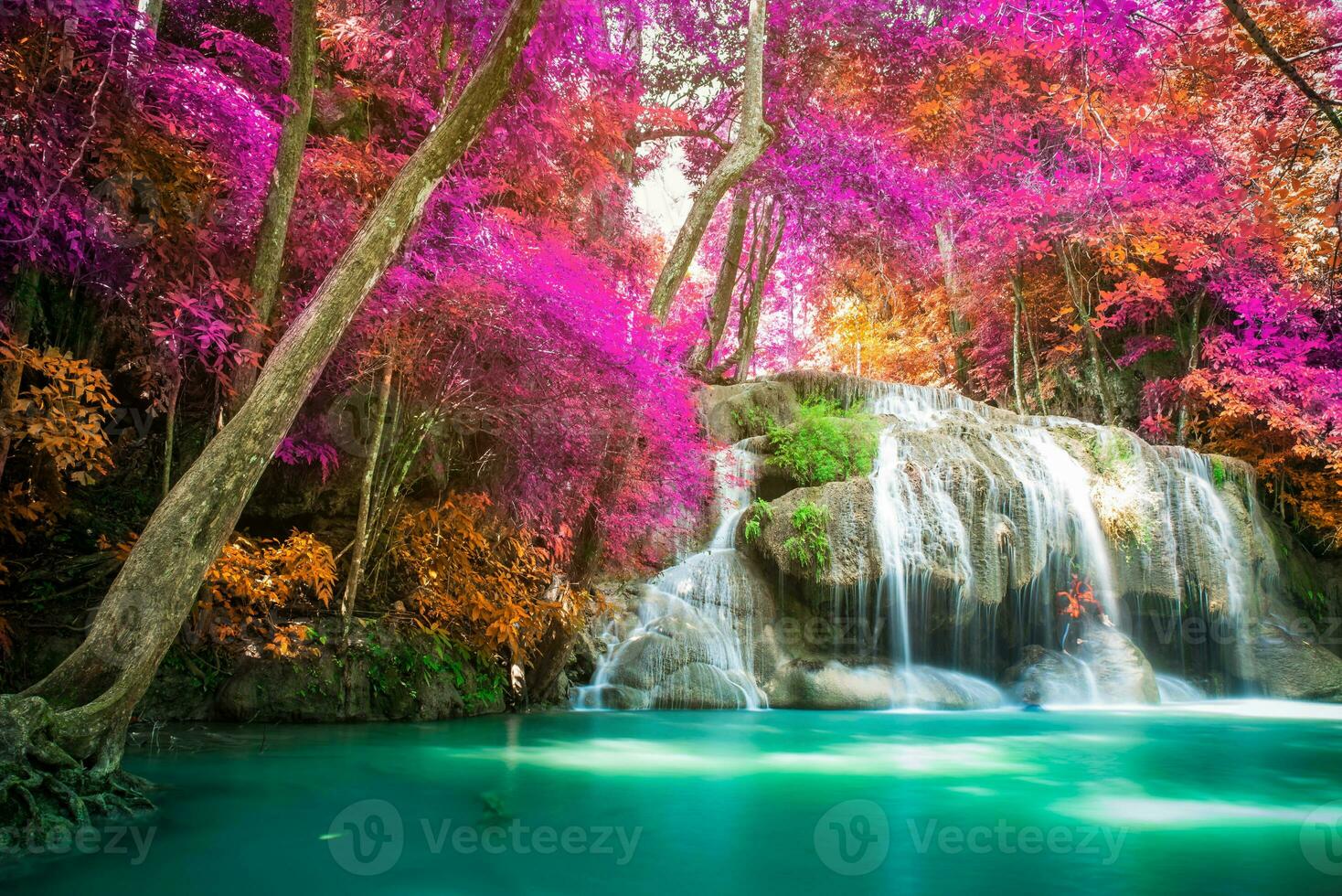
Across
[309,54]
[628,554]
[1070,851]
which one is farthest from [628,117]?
[1070,851]

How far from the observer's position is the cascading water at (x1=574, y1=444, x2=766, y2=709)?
874 cm

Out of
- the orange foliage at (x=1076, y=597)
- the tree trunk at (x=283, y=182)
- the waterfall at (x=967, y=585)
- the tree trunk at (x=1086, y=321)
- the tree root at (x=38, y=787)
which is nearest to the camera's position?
the tree root at (x=38, y=787)

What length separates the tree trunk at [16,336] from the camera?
4343 mm

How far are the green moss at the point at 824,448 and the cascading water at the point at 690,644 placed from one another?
128 cm

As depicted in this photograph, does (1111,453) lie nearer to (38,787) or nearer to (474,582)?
(474,582)

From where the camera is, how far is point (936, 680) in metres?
9.83

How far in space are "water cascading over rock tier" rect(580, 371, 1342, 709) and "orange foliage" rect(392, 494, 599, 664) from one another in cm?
Result: 180

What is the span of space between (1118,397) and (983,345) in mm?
3154

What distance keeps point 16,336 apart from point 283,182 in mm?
1745

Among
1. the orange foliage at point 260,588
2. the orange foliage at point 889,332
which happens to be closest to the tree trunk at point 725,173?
the orange foliage at point 260,588

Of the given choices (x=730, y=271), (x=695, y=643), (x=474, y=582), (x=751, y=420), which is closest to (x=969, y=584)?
(x=695, y=643)

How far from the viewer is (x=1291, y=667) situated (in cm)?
1145

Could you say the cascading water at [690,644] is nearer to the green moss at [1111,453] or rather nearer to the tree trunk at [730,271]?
the tree trunk at [730,271]

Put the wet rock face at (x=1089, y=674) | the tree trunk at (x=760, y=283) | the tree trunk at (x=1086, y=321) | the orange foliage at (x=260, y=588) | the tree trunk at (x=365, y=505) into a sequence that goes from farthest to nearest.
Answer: the tree trunk at (x=1086, y=321), the tree trunk at (x=760, y=283), the wet rock face at (x=1089, y=674), the tree trunk at (x=365, y=505), the orange foliage at (x=260, y=588)
